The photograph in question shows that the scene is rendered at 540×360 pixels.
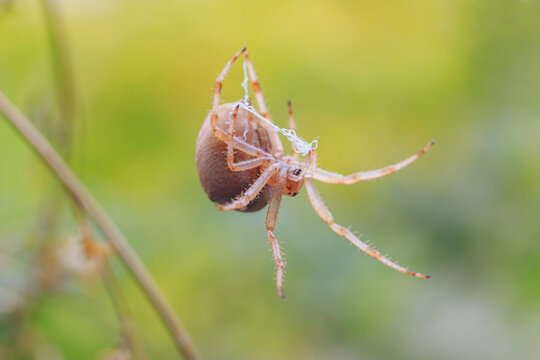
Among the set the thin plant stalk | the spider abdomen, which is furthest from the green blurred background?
the spider abdomen

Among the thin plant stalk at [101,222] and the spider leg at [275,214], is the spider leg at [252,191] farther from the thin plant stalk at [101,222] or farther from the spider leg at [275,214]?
the thin plant stalk at [101,222]

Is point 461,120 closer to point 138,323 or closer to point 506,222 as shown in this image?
point 506,222

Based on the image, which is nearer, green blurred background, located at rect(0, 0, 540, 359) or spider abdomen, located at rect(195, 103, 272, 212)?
spider abdomen, located at rect(195, 103, 272, 212)

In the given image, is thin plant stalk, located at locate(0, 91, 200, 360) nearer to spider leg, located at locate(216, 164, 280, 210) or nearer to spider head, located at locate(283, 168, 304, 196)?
spider leg, located at locate(216, 164, 280, 210)

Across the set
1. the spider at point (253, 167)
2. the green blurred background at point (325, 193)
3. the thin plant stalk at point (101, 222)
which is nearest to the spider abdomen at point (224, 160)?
the spider at point (253, 167)

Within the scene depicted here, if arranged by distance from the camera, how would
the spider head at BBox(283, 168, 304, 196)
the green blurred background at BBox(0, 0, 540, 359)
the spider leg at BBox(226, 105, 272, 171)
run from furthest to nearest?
the green blurred background at BBox(0, 0, 540, 359) → the spider head at BBox(283, 168, 304, 196) → the spider leg at BBox(226, 105, 272, 171)

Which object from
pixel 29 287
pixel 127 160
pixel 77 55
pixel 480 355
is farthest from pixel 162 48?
pixel 480 355

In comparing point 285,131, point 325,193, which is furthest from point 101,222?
point 325,193
